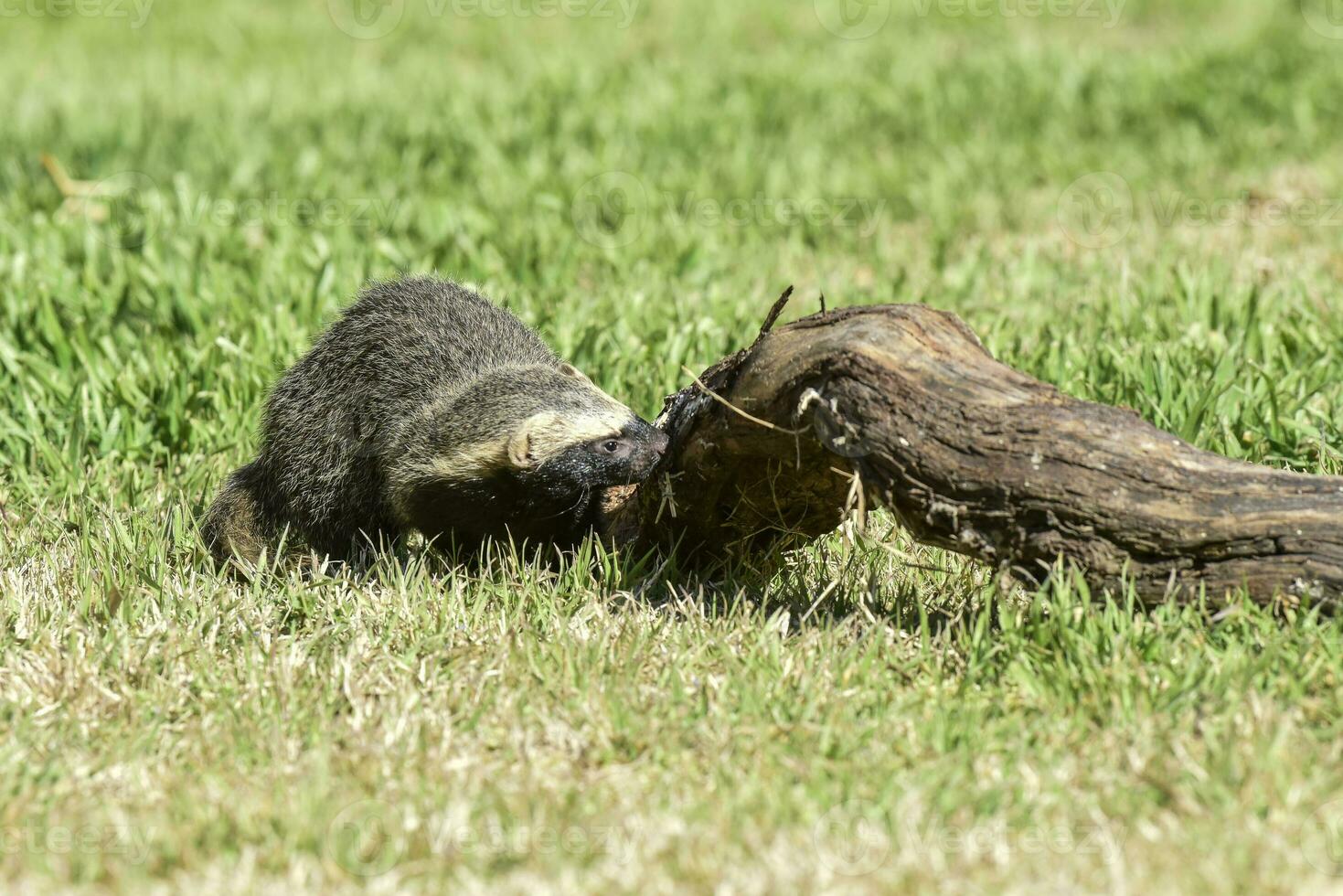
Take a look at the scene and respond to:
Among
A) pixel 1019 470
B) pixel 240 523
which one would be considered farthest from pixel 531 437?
pixel 1019 470

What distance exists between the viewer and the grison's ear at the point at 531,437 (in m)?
4.36

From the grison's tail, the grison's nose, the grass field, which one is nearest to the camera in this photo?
the grass field

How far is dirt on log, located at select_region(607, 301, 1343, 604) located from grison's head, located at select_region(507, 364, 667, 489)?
2.11 feet

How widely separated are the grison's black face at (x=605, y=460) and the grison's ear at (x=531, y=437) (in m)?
0.05

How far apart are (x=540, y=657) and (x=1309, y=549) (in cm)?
179

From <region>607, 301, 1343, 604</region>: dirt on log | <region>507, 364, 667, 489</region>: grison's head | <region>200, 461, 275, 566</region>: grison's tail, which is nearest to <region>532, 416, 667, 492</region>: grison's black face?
<region>507, 364, 667, 489</region>: grison's head

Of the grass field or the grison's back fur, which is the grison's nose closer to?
the grison's back fur

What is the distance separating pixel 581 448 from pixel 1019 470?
4.57ft

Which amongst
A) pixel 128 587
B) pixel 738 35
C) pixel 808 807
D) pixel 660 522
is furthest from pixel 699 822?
pixel 738 35

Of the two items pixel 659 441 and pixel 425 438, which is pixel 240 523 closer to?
pixel 425 438

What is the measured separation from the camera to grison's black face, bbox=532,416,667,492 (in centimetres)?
435

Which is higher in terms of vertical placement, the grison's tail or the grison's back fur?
the grison's back fur

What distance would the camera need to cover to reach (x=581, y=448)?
172 inches

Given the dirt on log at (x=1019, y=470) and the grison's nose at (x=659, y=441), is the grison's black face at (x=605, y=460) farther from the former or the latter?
the dirt on log at (x=1019, y=470)
